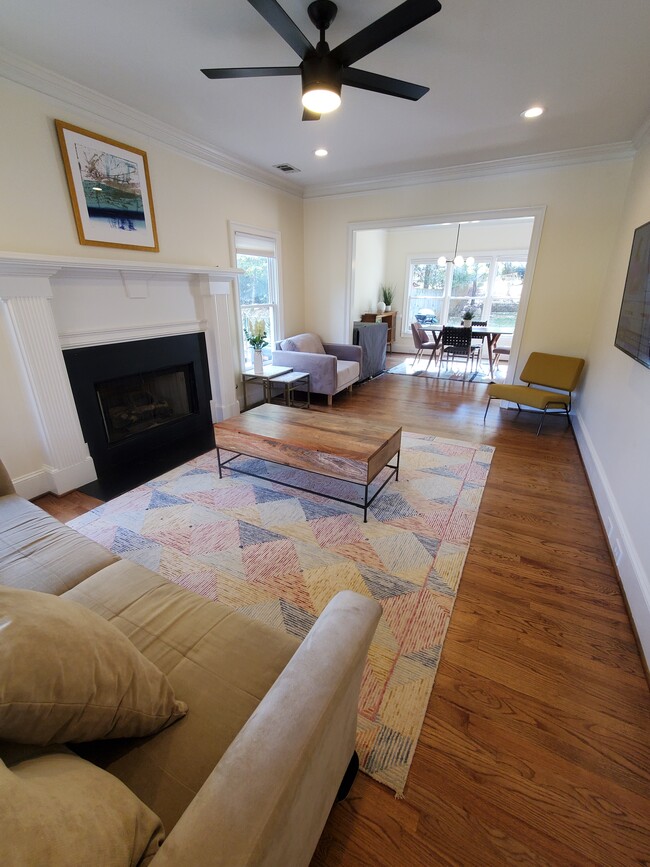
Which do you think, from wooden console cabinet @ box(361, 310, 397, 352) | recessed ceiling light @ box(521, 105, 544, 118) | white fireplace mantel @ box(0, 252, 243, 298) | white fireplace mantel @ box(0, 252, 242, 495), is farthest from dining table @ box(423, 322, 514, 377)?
white fireplace mantel @ box(0, 252, 242, 495)

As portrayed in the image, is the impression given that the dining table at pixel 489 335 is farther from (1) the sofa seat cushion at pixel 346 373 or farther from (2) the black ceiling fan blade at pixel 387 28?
(2) the black ceiling fan blade at pixel 387 28

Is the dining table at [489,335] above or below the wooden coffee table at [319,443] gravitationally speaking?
above

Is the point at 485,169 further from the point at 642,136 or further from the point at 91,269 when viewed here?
the point at 91,269

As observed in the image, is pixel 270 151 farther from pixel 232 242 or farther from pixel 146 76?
pixel 146 76

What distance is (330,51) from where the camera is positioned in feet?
5.84

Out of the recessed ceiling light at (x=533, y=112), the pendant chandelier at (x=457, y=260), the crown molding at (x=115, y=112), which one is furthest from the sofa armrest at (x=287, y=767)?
the pendant chandelier at (x=457, y=260)

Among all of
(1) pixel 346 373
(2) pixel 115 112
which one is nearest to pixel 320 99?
(2) pixel 115 112

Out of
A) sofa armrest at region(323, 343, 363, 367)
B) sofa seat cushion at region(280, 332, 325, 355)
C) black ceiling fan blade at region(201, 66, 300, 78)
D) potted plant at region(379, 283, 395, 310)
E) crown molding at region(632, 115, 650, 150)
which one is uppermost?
crown molding at region(632, 115, 650, 150)

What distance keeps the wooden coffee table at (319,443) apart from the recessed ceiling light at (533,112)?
2650mm

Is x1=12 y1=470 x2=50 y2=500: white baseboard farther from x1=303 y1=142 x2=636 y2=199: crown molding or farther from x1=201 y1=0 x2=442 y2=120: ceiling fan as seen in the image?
x1=303 y1=142 x2=636 y2=199: crown molding

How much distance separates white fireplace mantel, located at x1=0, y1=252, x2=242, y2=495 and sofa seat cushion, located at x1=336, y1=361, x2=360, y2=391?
6.37ft

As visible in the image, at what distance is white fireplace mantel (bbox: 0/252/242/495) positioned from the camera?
2240 millimetres

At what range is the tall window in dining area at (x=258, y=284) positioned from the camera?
4336 millimetres

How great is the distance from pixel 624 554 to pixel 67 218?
4048 mm
